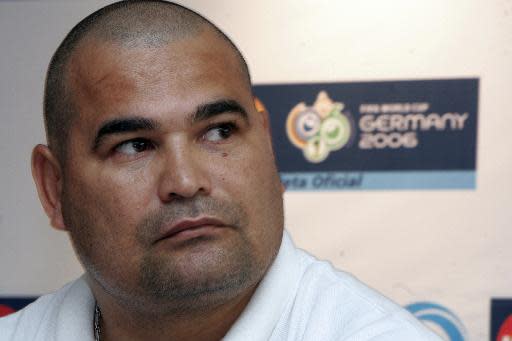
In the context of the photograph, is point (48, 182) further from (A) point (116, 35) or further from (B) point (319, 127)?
(B) point (319, 127)

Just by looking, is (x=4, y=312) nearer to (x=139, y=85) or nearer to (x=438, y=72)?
(x=139, y=85)

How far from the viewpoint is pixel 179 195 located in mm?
1033

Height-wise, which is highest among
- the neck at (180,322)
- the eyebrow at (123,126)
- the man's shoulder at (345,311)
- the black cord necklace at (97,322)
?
the eyebrow at (123,126)

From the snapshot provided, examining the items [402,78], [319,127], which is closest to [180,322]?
[319,127]

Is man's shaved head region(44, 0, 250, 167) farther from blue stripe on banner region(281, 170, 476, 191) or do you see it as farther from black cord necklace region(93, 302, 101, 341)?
blue stripe on banner region(281, 170, 476, 191)

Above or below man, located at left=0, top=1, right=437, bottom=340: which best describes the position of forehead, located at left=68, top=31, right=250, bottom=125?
above

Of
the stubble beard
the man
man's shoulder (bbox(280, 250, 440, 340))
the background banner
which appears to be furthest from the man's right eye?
the background banner

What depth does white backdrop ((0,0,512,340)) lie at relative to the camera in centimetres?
183

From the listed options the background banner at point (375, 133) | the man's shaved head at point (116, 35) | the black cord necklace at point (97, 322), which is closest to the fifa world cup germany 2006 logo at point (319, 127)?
the background banner at point (375, 133)

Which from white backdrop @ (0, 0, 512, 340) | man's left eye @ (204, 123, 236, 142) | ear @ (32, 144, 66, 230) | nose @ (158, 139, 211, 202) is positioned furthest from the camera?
white backdrop @ (0, 0, 512, 340)

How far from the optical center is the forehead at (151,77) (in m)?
1.11

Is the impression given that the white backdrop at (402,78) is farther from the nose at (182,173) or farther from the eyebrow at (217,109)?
the nose at (182,173)

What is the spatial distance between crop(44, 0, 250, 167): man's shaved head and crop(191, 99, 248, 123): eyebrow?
0.10 metres

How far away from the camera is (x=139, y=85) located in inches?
43.7
